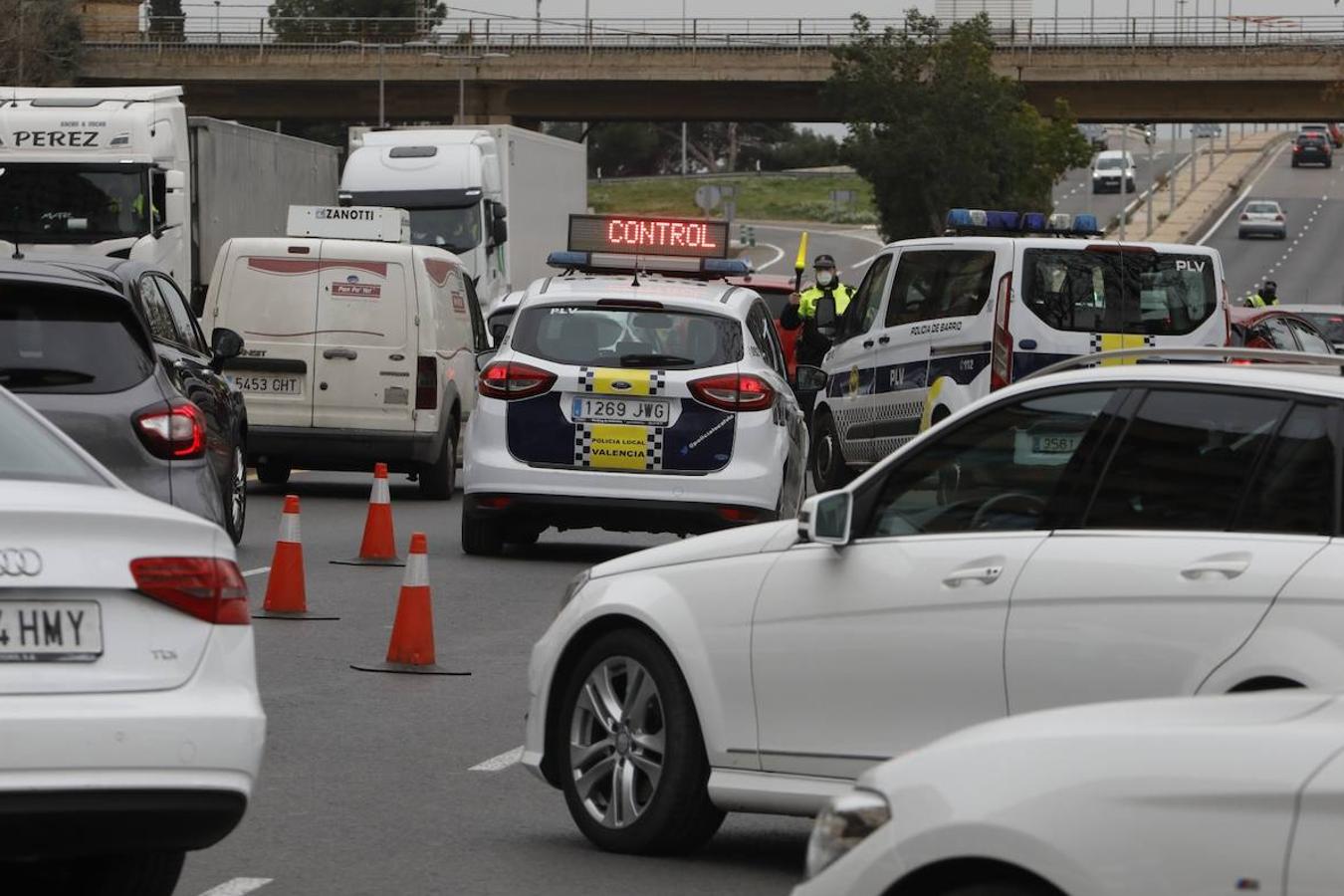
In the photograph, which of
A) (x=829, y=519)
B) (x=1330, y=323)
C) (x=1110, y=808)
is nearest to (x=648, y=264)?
(x=829, y=519)

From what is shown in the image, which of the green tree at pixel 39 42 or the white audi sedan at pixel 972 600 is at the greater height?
the green tree at pixel 39 42

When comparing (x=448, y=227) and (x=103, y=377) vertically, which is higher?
(x=103, y=377)

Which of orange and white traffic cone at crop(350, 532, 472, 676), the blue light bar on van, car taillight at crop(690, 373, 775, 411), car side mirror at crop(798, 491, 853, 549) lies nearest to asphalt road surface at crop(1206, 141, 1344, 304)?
the blue light bar on van

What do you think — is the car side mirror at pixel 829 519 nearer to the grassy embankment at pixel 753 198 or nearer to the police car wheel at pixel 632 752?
the police car wheel at pixel 632 752

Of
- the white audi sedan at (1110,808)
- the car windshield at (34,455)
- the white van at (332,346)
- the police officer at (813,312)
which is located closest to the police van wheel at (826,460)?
the police officer at (813,312)

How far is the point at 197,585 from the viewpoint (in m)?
6.13

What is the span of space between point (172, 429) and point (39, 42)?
5905cm

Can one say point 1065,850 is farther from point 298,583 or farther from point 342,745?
point 298,583

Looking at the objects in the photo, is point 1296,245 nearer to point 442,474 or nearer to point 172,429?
point 442,474

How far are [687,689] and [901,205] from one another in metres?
77.6

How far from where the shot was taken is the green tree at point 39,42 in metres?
65.8

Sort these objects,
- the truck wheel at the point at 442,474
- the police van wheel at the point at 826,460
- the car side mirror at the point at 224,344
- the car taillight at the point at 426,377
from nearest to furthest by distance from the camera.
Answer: the car side mirror at the point at 224,344, the car taillight at the point at 426,377, the truck wheel at the point at 442,474, the police van wheel at the point at 826,460

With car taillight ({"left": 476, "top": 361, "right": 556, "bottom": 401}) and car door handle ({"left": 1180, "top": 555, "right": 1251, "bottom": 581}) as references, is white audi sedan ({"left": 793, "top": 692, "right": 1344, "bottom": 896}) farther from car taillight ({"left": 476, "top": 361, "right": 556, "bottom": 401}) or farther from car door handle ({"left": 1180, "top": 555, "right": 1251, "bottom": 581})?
car taillight ({"left": 476, "top": 361, "right": 556, "bottom": 401})

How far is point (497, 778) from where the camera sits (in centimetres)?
920
